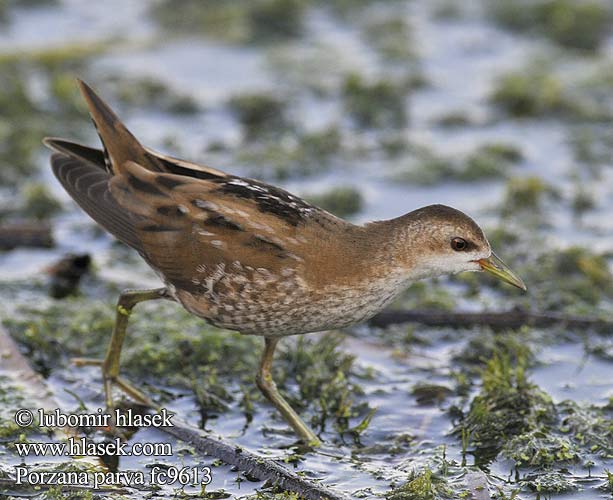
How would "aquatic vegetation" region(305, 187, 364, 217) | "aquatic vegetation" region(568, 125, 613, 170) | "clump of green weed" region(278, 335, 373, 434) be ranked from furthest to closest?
"aquatic vegetation" region(568, 125, 613, 170) < "aquatic vegetation" region(305, 187, 364, 217) < "clump of green weed" region(278, 335, 373, 434)

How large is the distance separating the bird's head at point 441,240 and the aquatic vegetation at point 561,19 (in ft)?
20.5

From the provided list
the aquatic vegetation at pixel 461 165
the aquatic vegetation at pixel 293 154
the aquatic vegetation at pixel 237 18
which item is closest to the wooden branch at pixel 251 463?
the aquatic vegetation at pixel 293 154

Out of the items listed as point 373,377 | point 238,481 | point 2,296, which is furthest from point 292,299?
point 2,296

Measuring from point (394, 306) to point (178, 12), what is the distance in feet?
17.6

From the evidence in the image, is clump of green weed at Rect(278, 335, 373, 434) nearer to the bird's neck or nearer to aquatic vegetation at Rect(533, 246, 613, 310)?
the bird's neck

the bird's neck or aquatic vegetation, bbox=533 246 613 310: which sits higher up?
aquatic vegetation, bbox=533 246 613 310

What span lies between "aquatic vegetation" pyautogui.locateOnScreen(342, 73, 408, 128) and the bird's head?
14.2ft

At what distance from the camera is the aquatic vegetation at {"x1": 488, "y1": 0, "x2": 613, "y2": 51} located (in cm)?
1102

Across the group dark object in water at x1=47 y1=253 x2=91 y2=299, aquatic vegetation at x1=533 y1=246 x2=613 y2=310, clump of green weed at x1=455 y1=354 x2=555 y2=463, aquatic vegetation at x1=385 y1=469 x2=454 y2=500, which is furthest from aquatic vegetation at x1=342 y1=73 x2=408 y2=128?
aquatic vegetation at x1=385 y1=469 x2=454 y2=500

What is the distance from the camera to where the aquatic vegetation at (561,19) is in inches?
434

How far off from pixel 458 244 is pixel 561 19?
644cm

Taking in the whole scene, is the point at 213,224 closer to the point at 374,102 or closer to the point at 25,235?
the point at 25,235

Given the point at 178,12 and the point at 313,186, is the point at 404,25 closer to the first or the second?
the point at 178,12

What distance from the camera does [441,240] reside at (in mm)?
5254
